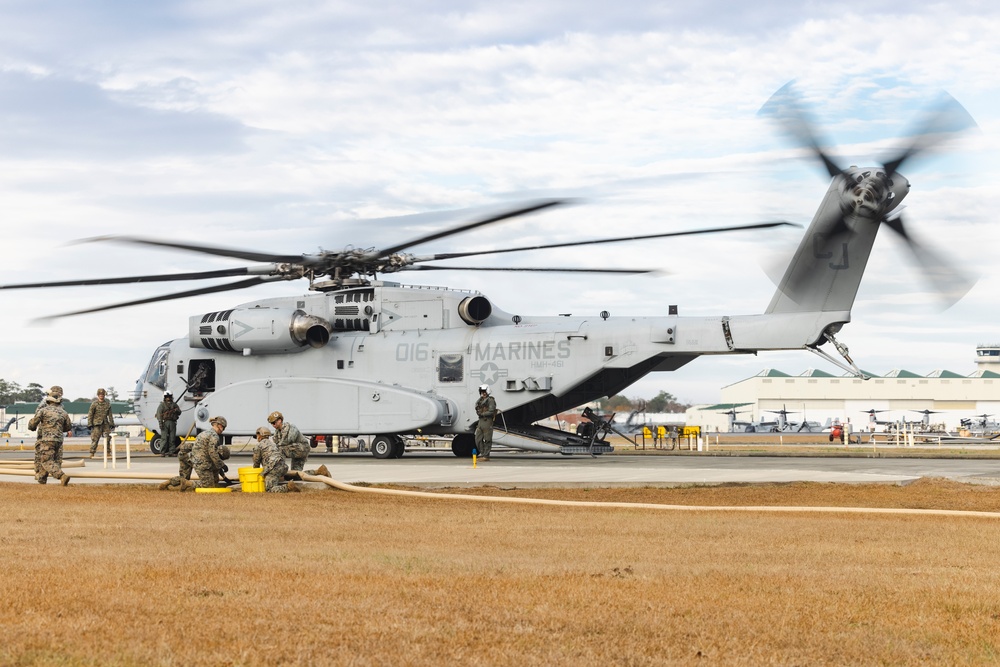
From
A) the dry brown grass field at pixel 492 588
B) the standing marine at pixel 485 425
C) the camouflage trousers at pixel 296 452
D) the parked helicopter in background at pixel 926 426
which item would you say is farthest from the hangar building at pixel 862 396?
the dry brown grass field at pixel 492 588

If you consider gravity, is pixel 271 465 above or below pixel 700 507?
above

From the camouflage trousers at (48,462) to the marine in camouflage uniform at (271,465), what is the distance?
3.91 m

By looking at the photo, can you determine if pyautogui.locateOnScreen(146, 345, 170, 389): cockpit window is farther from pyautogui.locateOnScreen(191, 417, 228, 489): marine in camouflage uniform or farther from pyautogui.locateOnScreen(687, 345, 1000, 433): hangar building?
pyautogui.locateOnScreen(687, 345, 1000, 433): hangar building

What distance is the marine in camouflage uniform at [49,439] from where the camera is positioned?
18.6 m

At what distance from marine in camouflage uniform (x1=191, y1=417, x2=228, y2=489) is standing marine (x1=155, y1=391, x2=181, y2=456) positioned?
1610 cm

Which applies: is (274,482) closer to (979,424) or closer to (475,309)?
(475,309)

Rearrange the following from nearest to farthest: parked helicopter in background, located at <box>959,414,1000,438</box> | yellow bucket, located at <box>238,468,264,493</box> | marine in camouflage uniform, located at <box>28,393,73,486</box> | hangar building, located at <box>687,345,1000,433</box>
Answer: yellow bucket, located at <box>238,468,264,493</box> → marine in camouflage uniform, located at <box>28,393,73,486</box> → parked helicopter in background, located at <box>959,414,1000,438</box> → hangar building, located at <box>687,345,1000,433</box>

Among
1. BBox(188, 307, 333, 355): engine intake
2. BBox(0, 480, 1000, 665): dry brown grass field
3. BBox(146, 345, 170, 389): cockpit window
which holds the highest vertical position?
BBox(188, 307, 333, 355): engine intake

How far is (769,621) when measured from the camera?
6.56 metres

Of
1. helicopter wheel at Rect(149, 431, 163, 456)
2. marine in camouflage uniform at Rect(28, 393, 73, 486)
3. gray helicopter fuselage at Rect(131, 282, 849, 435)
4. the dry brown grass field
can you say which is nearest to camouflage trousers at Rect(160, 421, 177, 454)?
helicopter wheel at Rect(149, 431, 163, 456)

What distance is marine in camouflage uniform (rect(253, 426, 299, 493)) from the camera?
17016 millimetres

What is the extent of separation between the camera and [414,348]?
3072 cm

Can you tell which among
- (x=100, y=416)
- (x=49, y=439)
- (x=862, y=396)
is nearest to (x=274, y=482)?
(x=49, y=439)

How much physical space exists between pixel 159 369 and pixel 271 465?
60.4 feet
